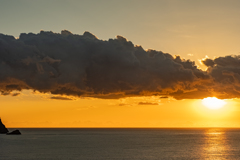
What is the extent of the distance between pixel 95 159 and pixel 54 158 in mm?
17400

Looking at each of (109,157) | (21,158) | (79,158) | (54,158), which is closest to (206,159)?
(109,157)

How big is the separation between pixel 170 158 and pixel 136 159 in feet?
51.5

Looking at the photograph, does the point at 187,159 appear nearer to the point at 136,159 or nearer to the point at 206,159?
the point at 206,159

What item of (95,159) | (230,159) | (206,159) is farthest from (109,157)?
(230,159)

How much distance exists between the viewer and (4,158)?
142 metres

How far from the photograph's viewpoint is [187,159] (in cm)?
14150

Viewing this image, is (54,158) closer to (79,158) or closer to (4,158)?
(79,158)

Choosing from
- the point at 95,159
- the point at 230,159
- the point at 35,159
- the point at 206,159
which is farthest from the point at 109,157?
the point at 230,159

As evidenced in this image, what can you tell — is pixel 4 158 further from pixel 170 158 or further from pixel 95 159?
pixel 170 158

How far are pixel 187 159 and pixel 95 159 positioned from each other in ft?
125

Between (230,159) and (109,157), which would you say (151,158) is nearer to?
(109,157)

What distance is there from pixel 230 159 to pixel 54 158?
2905 inches

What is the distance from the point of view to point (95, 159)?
138375mm

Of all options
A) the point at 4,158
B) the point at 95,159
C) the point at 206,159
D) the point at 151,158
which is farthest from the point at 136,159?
the point at 4,158
